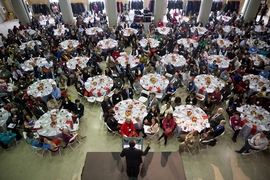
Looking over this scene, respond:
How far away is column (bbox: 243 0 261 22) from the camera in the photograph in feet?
55.9

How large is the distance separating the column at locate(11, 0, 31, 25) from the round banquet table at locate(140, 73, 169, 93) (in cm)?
1576

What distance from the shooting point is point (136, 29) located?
16547 millimetres

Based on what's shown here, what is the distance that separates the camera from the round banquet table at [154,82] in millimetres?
9555

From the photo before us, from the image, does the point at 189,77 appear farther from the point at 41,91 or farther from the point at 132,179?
the point at 41,91

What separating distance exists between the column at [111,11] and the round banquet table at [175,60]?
9055mm

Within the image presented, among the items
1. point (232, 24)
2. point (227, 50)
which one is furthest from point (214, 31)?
point (227, 50)

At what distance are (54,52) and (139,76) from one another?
6814mm

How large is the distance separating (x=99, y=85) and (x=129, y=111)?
2.72 metres

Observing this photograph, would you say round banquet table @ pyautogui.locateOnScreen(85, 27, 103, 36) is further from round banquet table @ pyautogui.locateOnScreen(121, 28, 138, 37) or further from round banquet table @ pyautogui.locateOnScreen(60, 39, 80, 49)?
round banquet table @ pyautogui.locateOnScreen(121, 28, 138, 37)

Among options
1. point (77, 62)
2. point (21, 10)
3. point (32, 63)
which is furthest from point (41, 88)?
point (21, 10)

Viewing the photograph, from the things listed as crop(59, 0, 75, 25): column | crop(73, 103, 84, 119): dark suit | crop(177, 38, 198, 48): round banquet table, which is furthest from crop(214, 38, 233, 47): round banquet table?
crop(59, 0, 75, 25): column

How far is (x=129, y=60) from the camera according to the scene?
468 inches

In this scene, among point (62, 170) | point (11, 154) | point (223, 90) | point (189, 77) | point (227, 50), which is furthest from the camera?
point (227, 50)

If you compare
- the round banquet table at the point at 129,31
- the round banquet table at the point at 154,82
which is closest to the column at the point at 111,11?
the round banquet table at the point at 129,31
